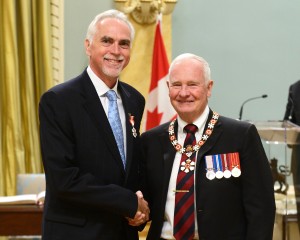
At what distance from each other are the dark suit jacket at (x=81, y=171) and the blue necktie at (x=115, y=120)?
0.06m

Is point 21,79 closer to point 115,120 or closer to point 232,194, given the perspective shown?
point 115,120

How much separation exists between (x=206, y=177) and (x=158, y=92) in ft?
12.6

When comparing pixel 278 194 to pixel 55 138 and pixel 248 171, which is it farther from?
pixel 55 138

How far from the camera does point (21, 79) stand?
6.50 meters

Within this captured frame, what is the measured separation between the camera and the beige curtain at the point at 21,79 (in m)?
6.28

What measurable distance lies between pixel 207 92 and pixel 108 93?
483mm

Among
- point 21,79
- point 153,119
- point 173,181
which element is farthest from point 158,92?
point 173,181

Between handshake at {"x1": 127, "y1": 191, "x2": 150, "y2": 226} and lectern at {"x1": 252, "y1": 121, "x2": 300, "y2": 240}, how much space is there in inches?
87.2

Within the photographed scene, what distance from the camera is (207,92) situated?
10.5ft

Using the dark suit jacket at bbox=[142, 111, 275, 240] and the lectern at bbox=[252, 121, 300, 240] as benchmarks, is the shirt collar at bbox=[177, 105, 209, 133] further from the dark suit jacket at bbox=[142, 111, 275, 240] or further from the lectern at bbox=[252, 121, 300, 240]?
the lectern at bbox=[252, 121, 300, 240]

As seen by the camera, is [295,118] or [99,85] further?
[295,118]

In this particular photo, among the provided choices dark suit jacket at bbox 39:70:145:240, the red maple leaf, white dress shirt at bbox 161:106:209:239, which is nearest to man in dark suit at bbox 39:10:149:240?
dark suit jacket at bbox 39:70:145:240

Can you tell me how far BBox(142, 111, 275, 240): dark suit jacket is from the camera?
119 inches

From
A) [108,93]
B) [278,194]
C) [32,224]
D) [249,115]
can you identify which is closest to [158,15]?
[249,115]
